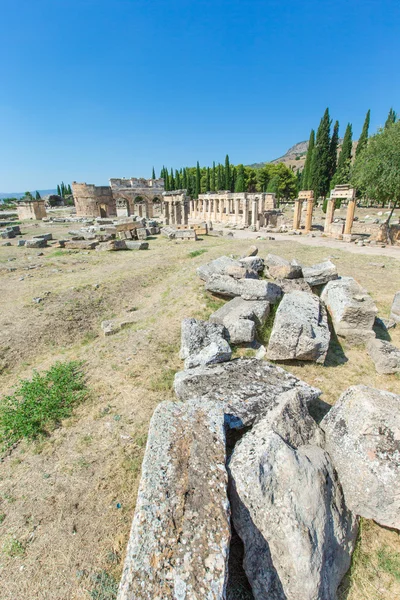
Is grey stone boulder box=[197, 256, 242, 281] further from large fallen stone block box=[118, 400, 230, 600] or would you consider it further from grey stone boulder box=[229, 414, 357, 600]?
grey stone boulder box=[229, 414, 357, 600]

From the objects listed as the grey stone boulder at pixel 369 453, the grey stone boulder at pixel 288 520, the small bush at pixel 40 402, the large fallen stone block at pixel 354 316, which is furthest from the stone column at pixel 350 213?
the grey stone boulder at pixel 288 520

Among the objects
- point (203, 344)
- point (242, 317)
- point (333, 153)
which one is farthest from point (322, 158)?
point (203, 344)

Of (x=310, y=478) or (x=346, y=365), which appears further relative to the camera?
(x=346, y=365)

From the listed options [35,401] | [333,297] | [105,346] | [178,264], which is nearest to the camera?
[35,401]

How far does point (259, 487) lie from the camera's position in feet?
8.54

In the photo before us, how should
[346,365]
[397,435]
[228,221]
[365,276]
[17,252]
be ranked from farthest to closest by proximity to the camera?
[228,221], [17,252], [365,276], [346,365], [397,435]

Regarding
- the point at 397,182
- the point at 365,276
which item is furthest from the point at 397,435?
the point at 397,182

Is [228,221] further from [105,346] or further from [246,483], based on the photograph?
[246,483]

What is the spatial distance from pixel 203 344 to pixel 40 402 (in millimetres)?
2898

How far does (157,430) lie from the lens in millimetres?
3146

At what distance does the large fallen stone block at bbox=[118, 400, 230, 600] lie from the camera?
2.04 meters

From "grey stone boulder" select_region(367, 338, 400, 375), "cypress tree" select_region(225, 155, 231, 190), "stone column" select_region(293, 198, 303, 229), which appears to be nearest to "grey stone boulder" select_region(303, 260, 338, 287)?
"grey stone boulder" select_region(367, 338, 400, 375)

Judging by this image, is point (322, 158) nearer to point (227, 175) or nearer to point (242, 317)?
point (227, 175)

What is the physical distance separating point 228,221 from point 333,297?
29655 mm
